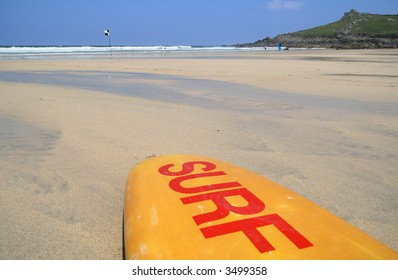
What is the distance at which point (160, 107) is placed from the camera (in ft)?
14.4

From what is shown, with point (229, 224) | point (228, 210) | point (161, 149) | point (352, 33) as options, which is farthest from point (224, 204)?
point (352, 33)

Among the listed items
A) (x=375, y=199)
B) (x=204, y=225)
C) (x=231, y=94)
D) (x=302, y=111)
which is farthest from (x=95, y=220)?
(x=231, y=94)

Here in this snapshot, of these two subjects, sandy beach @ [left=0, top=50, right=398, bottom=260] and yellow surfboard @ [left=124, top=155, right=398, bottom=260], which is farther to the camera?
sandy beach @ [left=0, top=50, right=398, bottom=260]

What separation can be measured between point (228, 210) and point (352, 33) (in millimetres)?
56728

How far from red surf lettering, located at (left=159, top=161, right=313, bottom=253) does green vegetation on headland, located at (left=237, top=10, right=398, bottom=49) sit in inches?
1768

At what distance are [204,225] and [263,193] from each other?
17.3 inches

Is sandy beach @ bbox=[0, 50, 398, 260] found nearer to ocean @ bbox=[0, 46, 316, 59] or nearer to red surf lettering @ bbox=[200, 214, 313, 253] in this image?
red surf lettering @ bbox=[200, 214, 313, 253]

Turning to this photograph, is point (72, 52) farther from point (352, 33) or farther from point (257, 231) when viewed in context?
point (352, 33)

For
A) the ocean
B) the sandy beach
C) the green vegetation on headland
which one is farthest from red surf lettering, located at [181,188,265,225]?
the green vegetation on headland

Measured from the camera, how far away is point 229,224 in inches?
49.6

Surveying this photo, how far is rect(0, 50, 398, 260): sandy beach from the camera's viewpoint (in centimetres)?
169

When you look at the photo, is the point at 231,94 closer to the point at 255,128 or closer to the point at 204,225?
the point at 255,128

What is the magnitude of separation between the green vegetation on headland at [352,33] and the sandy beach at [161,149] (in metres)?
42.1

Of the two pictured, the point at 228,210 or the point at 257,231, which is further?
the point at 228,210
